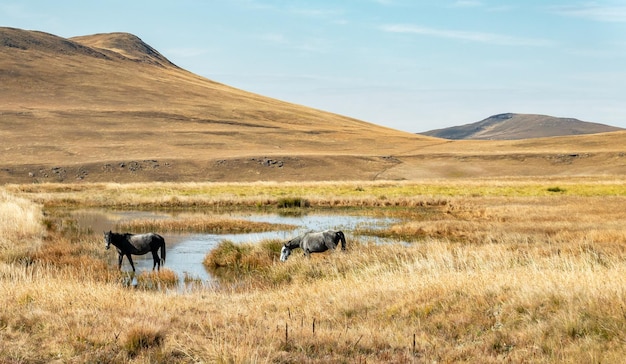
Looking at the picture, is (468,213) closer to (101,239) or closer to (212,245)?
(212,245)

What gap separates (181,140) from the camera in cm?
12306

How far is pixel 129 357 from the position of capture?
9.14 metres

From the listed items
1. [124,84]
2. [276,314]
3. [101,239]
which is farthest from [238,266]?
[124,84]

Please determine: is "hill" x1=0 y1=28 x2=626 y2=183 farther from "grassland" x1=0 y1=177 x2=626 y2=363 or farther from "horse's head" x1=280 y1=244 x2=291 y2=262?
"grassland" x1=0 y1=177 x2=626 y2=363

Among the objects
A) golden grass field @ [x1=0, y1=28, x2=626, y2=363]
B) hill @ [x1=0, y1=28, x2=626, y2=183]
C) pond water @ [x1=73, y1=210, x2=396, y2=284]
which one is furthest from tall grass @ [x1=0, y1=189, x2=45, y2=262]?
hill @ [x1=0, y1=28, x2=626, y2=183]

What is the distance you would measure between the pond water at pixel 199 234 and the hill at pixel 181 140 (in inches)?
2077

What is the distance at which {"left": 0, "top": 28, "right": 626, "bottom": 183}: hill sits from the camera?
329 feet

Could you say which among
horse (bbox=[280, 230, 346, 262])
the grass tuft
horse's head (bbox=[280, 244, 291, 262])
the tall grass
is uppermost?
the grass tuft

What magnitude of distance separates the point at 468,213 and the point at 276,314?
31751 mm

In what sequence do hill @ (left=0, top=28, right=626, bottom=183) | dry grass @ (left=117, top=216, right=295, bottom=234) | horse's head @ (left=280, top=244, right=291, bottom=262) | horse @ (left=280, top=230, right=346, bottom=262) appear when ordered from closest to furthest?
horse's head @ (left=280, top=244, right=291, bottom=262), horse @ (left=280, top=230, right=346, bottom=262), dry grass @ (left=117, top=216, right=295, bottom=234), hill @ (left=0, top=28, right=626, bottom=183)

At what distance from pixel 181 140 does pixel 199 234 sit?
92.4 meters

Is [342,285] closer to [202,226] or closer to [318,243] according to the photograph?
[318,243]

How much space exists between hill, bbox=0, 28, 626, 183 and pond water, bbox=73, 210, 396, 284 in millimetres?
→ 52765

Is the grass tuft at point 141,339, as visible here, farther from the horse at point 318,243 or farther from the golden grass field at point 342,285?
the horse at point 318,243
